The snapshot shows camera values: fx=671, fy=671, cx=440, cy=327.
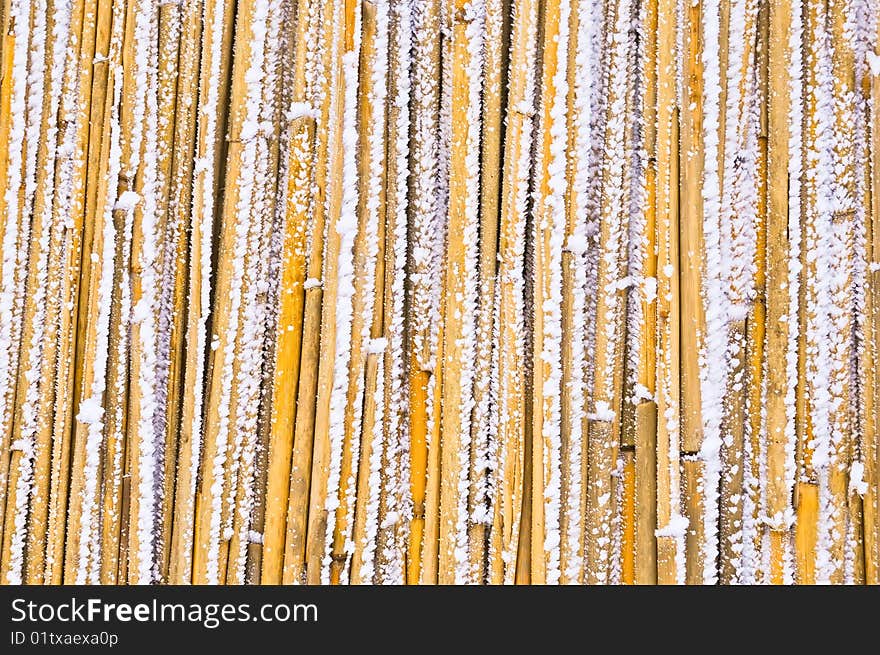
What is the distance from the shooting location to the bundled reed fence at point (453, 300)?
0.43 m

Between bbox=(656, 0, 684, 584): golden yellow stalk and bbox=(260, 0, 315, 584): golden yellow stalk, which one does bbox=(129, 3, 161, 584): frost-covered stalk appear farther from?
bbox=(656, 0, 684, 584): golden yellow stalk

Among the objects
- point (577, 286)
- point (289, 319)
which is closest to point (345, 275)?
point (289, 319)

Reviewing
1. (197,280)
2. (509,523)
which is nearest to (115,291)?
(197,280)

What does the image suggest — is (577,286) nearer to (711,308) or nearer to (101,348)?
(711,308)

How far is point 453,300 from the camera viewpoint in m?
0.44

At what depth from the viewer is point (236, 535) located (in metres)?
0.45

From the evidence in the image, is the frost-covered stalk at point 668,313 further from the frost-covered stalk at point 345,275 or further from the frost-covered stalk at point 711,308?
the frost-covered stalk at point 345,275

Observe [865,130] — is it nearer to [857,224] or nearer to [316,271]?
[857,224]

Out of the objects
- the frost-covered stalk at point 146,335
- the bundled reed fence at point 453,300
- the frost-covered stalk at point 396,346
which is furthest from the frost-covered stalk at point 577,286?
the frost-covered stalk at point 146,335

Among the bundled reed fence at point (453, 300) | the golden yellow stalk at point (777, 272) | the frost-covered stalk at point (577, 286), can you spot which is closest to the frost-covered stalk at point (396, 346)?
the bundled reed fence at point (453, 300)

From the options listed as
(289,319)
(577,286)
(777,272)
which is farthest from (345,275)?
(777,272)

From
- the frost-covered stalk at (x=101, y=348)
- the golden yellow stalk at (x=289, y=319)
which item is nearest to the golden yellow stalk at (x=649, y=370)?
the golden yellow stalk at (x=289, y=319)

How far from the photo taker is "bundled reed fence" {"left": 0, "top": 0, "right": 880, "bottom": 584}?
0.43 meters

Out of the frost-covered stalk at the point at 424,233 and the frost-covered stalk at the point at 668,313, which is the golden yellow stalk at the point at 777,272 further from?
the frost-covered stalk at the point at 424,233
